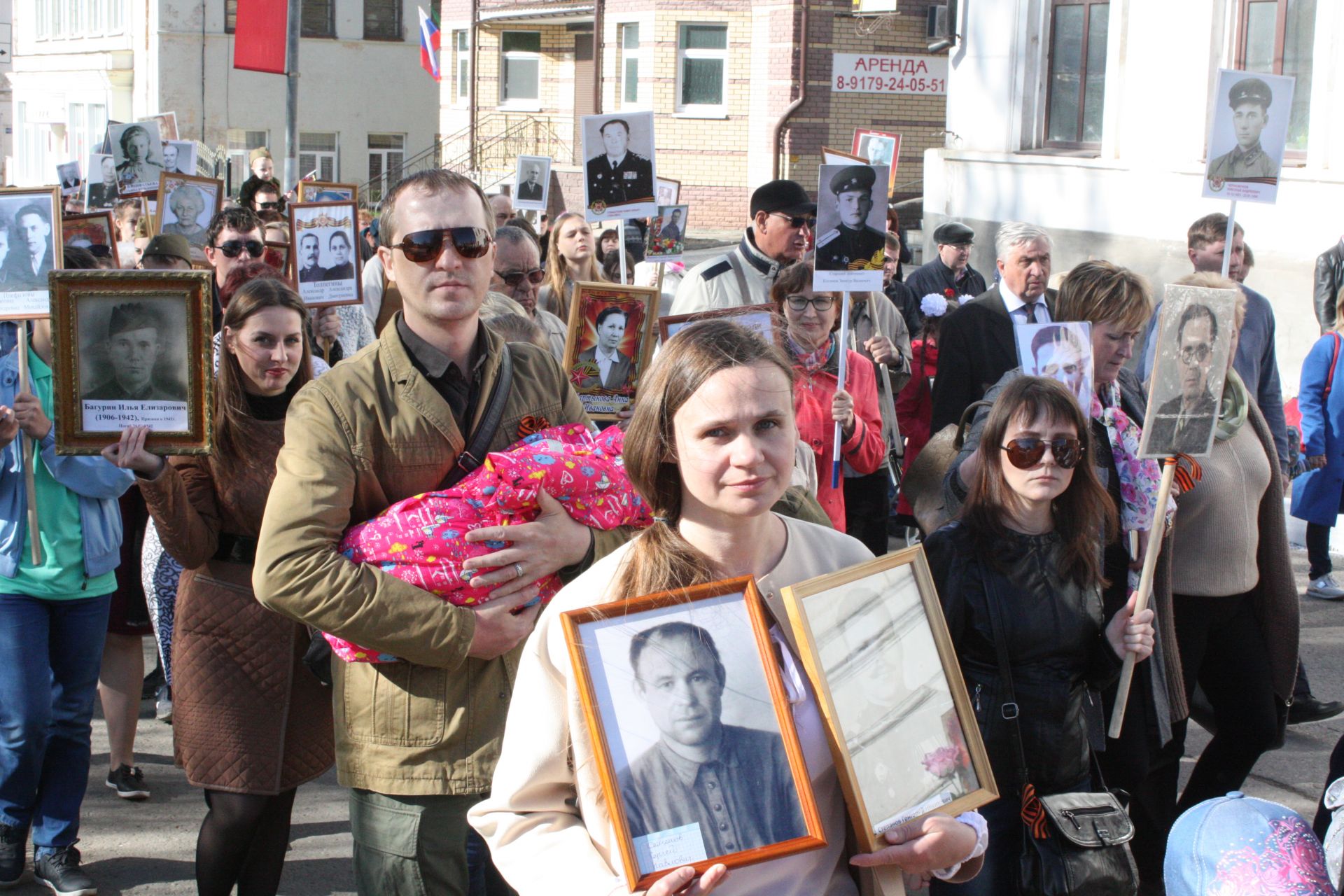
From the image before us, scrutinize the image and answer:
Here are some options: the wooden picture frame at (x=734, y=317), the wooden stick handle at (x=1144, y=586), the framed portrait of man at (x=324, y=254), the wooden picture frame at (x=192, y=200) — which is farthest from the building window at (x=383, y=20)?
the wooden stick handle at (x=1144, y=586)

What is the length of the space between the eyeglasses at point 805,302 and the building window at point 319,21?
36.8m

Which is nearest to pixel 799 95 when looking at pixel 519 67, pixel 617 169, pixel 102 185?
pixel 519 67

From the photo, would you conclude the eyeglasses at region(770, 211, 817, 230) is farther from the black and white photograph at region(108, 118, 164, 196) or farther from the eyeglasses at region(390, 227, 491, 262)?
the black and white photograph at region(108, 118, 164, 196)

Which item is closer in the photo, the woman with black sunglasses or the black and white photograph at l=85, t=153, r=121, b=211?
the woman with black sunglasses

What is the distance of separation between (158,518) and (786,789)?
2182 millimetres

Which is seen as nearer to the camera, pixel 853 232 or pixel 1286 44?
pixel 853 232

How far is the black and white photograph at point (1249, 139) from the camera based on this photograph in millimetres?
7359

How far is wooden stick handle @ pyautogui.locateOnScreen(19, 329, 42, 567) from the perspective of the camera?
4.18 meters

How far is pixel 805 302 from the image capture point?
5.77 m

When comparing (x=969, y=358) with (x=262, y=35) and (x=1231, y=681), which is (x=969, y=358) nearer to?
(x=1231, y=681)

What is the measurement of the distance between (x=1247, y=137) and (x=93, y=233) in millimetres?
5907

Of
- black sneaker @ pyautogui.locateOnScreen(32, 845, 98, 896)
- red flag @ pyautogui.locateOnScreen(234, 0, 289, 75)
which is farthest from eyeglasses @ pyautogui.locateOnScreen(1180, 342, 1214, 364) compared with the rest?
red flag @ pyautogui.locateOnScreen(234, 0, 289, 75)

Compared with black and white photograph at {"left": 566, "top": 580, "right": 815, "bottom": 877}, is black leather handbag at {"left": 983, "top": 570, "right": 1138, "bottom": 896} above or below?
below

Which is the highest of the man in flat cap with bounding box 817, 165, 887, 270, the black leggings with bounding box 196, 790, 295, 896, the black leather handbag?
the man in flat cap with bounding box 817, 165, 887, 270
